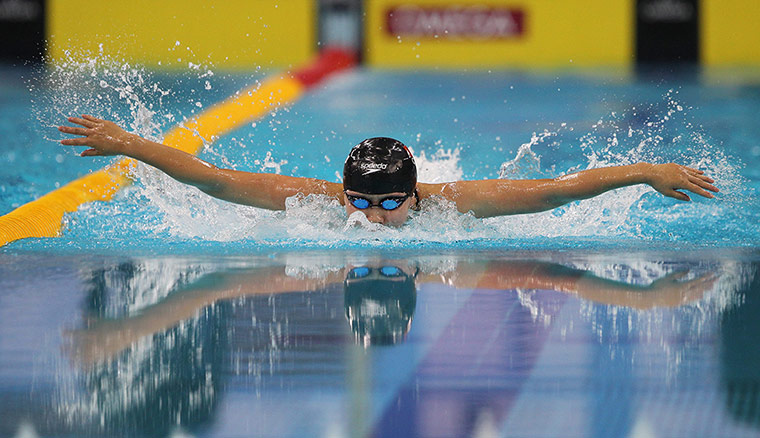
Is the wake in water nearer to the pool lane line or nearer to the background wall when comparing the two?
the pool lane line

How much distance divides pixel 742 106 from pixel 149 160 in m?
6.52

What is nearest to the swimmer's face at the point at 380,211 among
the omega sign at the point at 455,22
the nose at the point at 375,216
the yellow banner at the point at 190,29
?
the nose at the point at 375,216

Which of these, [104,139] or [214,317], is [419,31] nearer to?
[104,139]

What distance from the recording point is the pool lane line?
3.93 meters

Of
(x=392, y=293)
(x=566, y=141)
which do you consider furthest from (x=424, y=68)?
(x=392, y=293)

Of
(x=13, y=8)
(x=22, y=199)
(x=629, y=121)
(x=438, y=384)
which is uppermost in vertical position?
(x=13, y=8)

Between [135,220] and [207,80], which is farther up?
[207,80]

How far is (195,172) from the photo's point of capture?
349 cm

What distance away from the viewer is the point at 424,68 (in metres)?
12.4

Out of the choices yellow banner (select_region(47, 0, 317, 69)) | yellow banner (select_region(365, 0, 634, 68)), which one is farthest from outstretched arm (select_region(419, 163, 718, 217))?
yellow banner (select_region(365, 0, 634, 68))

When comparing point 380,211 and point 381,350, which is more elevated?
point 380,211

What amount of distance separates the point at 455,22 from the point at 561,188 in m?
9.57

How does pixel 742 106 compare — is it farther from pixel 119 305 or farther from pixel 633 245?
pixel 119 305

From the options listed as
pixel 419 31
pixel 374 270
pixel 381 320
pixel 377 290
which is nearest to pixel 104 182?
pixel 374 270
